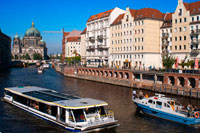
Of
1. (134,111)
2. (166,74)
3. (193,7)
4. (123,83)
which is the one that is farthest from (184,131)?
(193,7)

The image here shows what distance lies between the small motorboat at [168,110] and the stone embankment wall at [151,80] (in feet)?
60.9

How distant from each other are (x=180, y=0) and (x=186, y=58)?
19.4m

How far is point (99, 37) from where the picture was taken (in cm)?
11106

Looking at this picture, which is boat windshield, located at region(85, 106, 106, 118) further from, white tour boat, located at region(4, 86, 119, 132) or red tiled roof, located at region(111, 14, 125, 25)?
red tiled roof, located at region(111, 14, 125, 25)

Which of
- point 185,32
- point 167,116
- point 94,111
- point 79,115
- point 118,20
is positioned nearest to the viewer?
point 79,115

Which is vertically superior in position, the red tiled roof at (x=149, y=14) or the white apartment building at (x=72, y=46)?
the red tiled roof at (x=149, y=14)

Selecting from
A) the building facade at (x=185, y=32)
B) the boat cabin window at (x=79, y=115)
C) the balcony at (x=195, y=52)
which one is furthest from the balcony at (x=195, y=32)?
the boat cabin window at (x=79, y=115)

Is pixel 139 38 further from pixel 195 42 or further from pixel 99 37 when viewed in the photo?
pixel 99 37

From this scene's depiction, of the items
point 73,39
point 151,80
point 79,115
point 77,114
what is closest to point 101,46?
point 151,80

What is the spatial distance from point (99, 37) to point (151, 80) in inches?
1776

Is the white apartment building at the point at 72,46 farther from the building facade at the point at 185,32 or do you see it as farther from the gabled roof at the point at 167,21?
the building facade at the point at 185,32

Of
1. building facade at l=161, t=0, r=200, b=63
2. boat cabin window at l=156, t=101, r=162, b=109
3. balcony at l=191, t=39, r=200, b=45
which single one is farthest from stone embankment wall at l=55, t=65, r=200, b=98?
boat cabin window at l=156, t=101, r=162, b=109

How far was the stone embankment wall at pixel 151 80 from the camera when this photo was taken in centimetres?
5762

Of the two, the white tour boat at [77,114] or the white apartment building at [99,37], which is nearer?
the white tour boat at [77,114]
